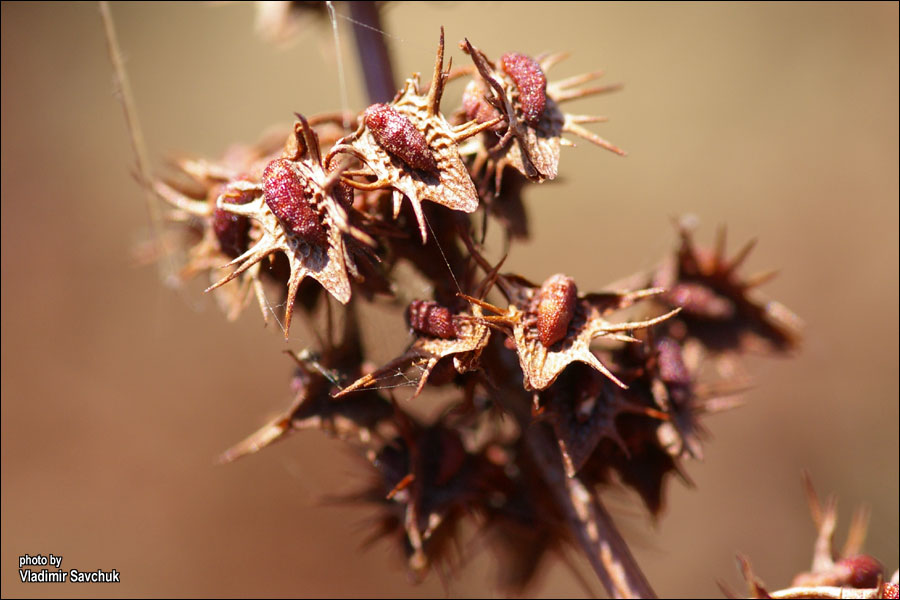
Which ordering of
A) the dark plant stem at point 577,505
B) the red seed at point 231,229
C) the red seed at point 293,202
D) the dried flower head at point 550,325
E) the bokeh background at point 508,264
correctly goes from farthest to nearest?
the bokeh background at point 508,264
the dark plant stem at point 577,505
the red seed at point 231,229
the dried flower head at point 550,325
the red seed at point 293,202

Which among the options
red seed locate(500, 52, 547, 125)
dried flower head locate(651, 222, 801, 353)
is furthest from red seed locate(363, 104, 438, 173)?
dried flower head locate(651, 222, 801, 353)

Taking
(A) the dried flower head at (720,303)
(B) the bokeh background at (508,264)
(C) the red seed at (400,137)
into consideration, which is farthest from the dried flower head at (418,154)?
(B) the bokeh background at (508,264)

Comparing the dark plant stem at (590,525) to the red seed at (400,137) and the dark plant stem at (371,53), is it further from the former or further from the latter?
the dark plant stem at (371,53)

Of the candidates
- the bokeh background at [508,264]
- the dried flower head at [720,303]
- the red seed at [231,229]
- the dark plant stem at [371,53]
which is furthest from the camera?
the bokeh background at [508,264]

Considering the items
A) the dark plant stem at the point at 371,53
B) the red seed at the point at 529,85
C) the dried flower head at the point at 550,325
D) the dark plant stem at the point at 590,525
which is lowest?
Answer: the dark plant stem at the point at 590,525

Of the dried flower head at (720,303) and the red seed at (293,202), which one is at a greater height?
the red seed at (293,202)

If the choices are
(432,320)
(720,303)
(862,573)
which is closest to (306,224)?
(432,320)

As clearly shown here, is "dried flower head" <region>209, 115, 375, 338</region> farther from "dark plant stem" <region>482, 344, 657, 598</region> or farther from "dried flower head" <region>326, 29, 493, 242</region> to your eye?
"dark plant stem" <region>482, 344, 657, 598</region>

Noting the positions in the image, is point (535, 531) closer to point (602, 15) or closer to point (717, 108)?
point (717, 108)
